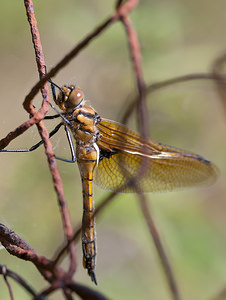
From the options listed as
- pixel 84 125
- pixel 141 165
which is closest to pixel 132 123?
pixel 141 165

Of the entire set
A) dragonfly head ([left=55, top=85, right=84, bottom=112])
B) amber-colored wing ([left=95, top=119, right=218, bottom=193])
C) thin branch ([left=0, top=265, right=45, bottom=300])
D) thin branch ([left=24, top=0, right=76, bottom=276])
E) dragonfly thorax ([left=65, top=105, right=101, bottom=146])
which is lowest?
thin branch ([left=0, top=265, right=45, bottom=300])

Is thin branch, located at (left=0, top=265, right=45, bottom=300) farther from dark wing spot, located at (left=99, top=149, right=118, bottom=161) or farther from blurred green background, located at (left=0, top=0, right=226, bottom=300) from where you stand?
blurred green background, located at (left=0, top=0, right=226, bottom=300)

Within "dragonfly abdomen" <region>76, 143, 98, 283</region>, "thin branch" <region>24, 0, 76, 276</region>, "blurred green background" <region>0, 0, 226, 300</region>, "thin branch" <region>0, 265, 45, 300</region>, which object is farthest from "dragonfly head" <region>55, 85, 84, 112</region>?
"blurred green background" <region>0, 0, 226, 300</region>

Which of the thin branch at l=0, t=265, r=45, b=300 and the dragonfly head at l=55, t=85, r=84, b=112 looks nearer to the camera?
the thin branch at l=0, t=265, r=45, b=300

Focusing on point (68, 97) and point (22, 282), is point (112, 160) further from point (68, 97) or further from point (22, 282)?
point (22, 282)

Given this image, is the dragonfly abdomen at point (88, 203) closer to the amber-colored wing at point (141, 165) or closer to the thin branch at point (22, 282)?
the amber-colored wing at point (141, 165)

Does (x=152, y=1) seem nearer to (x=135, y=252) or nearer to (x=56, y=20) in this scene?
(x=56, y=20)

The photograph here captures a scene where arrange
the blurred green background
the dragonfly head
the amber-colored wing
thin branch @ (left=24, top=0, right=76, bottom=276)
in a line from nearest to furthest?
1. thin branch @ (left=24, top=0, right=76, bottom=276)
2. the dragonfly head
3. the amber-colored wing
4. the blurred green background

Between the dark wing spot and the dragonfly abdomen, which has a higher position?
the dark wing spot

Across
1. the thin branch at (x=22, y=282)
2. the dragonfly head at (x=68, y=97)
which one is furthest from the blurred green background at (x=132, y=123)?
the thin branch at (x=22, y=282)
